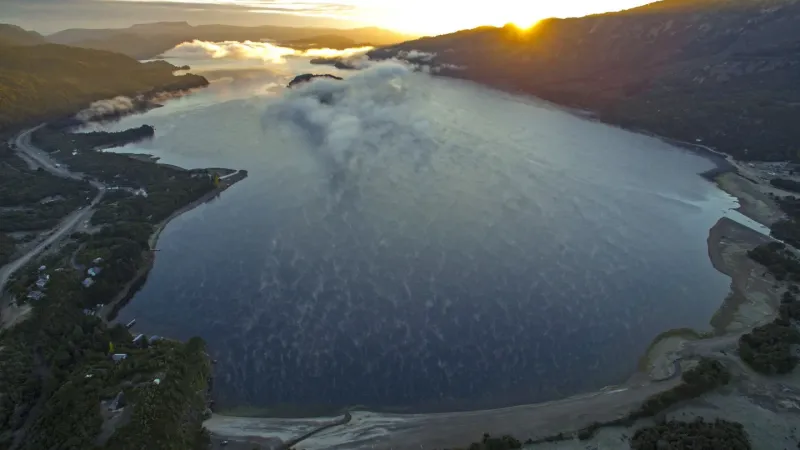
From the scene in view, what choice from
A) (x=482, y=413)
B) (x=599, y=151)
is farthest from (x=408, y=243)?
(x=599, y=151)

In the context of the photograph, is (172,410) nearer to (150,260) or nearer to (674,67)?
(150,260)

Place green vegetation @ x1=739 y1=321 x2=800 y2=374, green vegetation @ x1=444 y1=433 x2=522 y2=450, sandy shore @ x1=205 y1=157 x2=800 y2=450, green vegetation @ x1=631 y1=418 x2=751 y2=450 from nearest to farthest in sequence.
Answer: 1. green vegetation @ x1=631 y1=418 x2=751 y2=450
2. green vegetation @ x1=444 y1=433 x2=522 y2=450
3. sandy shore @ x1=205 y1=157 x2=800 y2=450
4. green vegetation @ x1=739 y1=321 x2=800 y2=374

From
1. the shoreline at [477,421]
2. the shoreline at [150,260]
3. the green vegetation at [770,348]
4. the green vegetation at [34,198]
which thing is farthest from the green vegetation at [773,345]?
the green vegetation at [34,198]

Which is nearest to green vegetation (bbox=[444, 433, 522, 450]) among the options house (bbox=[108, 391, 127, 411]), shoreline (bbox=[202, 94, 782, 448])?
shoreline (bbox=[202, 94, 782, 448])

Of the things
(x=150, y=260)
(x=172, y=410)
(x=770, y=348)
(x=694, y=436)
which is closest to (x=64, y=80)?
(x=150, y=260)

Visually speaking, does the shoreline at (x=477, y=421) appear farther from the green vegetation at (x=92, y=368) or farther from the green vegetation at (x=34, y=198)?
the green vegetation at (x=34, y=198)

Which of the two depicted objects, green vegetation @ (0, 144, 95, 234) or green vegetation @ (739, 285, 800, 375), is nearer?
green vegetation @ (739, 285, 800, 375)

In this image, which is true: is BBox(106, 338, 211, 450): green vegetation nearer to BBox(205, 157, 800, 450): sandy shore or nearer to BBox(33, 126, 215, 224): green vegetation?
BBox(205, 157, 800, 450): sandy shore

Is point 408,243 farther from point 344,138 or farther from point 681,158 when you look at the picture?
point 681,158
